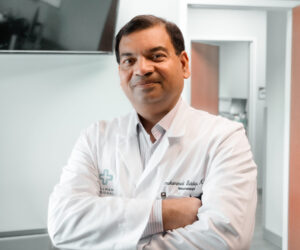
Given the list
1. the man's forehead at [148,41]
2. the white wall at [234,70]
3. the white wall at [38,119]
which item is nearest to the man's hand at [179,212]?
the man's forehead at [148,41]

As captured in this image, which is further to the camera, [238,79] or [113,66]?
[238,79]

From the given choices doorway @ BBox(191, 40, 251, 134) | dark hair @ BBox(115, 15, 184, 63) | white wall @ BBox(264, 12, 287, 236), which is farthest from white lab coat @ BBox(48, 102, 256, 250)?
doorway @ BBox(191, 40, 251, 134)

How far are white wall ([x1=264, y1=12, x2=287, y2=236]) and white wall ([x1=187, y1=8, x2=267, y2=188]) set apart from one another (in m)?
1.38

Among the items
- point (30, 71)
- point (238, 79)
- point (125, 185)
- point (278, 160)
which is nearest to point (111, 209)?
point (125, 185)

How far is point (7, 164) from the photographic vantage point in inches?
73.5

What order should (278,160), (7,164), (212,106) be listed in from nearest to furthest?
1. (7,164)
2. (278,160)
3. (212,106)

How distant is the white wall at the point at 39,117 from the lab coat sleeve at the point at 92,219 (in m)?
0.80

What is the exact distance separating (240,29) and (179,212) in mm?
4050

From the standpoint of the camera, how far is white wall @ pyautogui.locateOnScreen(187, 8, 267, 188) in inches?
176

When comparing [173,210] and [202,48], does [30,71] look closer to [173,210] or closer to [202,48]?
[173,210]

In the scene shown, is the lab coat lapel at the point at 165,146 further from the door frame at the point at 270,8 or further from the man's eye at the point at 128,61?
the door frame at the point at 270,8

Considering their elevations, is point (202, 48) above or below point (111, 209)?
above

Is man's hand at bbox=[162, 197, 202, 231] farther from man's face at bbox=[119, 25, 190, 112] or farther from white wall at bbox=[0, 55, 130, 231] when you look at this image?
white wall at bbox=[0, 55, 130, 231]

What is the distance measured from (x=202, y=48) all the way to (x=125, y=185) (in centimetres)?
385
